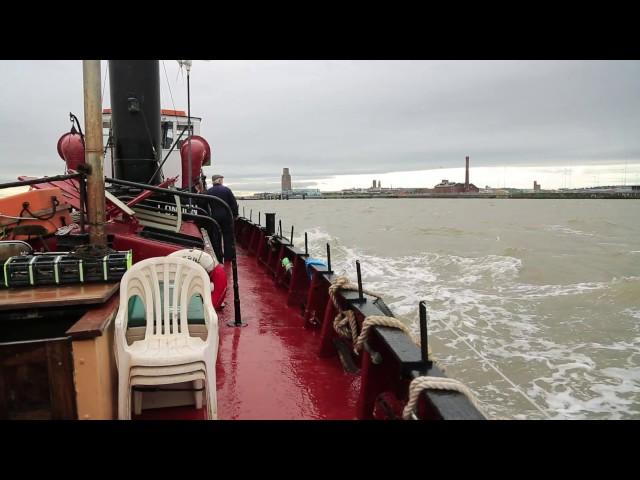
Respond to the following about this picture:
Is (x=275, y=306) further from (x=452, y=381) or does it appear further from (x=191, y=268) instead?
(x=452, y=381)

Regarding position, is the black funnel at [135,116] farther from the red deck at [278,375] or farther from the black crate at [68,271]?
the black crate at [68,271]

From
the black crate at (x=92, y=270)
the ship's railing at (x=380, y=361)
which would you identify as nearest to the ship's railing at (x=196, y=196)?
the ship's railing at (x=380, y=361)

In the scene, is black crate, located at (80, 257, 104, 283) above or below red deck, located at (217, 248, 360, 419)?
above

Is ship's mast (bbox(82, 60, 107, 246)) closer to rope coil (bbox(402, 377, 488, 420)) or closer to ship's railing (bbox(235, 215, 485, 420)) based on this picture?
ship's railing (bbox(235, 215, 485, 420))

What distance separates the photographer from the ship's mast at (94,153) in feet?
9.87

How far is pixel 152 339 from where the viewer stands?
2580mm

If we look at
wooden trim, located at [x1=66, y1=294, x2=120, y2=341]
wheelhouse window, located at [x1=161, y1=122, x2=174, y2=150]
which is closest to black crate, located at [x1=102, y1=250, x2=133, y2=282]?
wooden trim, located at [x1=66, y1=294, x2=120, y2=341]

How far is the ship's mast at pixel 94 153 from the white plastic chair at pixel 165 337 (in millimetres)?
711

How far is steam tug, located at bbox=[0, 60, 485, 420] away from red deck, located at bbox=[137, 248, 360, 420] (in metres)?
0.01

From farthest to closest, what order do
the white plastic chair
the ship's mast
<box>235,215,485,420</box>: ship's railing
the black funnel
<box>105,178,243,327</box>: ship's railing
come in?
1. the black funnel
2. <box>105,178,243,327</box>: ship's railing
3. the ship's mast
4. the white plastic chair
5. <box>235,215,485,420</box>: ship's railing

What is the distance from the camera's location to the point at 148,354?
2.33m

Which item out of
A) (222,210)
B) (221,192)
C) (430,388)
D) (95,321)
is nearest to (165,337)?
(95,321)

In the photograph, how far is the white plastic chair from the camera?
90.2 inches

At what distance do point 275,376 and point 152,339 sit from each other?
1319 millimetres
